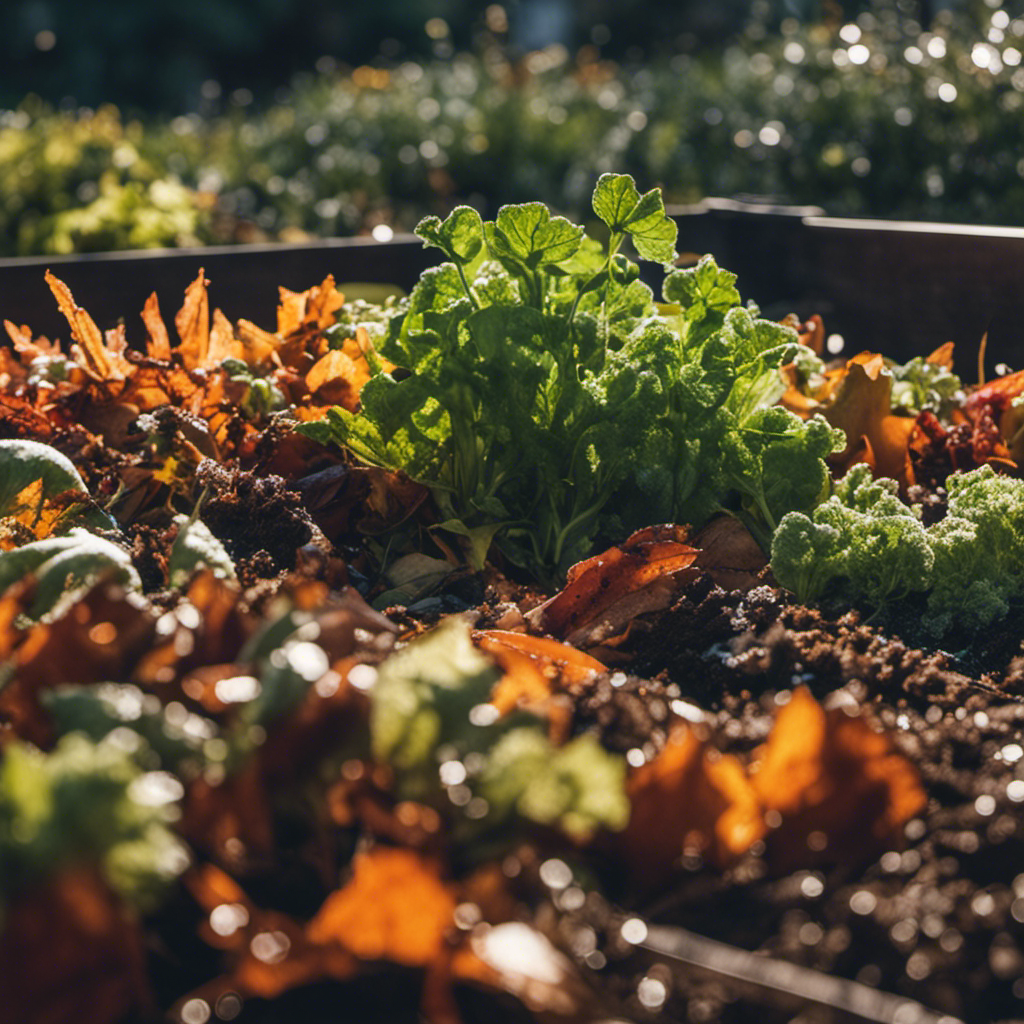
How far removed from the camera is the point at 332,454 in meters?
1.85

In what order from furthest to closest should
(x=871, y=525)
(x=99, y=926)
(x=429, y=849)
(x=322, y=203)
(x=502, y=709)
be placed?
(x=322, y=203) < (x=871, y=525) < (x=502, y=709) < (x=429, y=849) < (x=99, y=926)

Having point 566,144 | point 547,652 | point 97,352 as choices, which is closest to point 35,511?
point 97,352

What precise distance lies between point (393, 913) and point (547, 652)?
0.62 metres

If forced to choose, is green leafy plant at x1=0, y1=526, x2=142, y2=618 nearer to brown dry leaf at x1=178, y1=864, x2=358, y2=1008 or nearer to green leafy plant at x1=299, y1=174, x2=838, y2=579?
brown dry leaf at x1=178, y1=864, x2=358, y2=1008

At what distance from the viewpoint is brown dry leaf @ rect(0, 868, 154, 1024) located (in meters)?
0.67

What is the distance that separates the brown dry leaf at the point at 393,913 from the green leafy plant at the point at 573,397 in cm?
98

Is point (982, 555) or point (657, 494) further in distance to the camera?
point (657, 494)

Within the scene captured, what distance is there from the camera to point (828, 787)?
0.85 metres

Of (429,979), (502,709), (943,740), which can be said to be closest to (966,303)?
(943,740)

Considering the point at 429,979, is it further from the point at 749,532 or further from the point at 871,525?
the point at 749,532

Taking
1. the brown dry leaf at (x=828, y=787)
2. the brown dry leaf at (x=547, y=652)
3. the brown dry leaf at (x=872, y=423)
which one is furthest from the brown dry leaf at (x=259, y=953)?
the brown dry leaf at (x=872, y=423)

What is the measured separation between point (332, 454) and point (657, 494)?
0.56 m

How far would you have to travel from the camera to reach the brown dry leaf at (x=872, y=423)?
78.7 inches

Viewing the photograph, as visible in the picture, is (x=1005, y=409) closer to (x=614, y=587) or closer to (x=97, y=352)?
(x=614, y=587)
